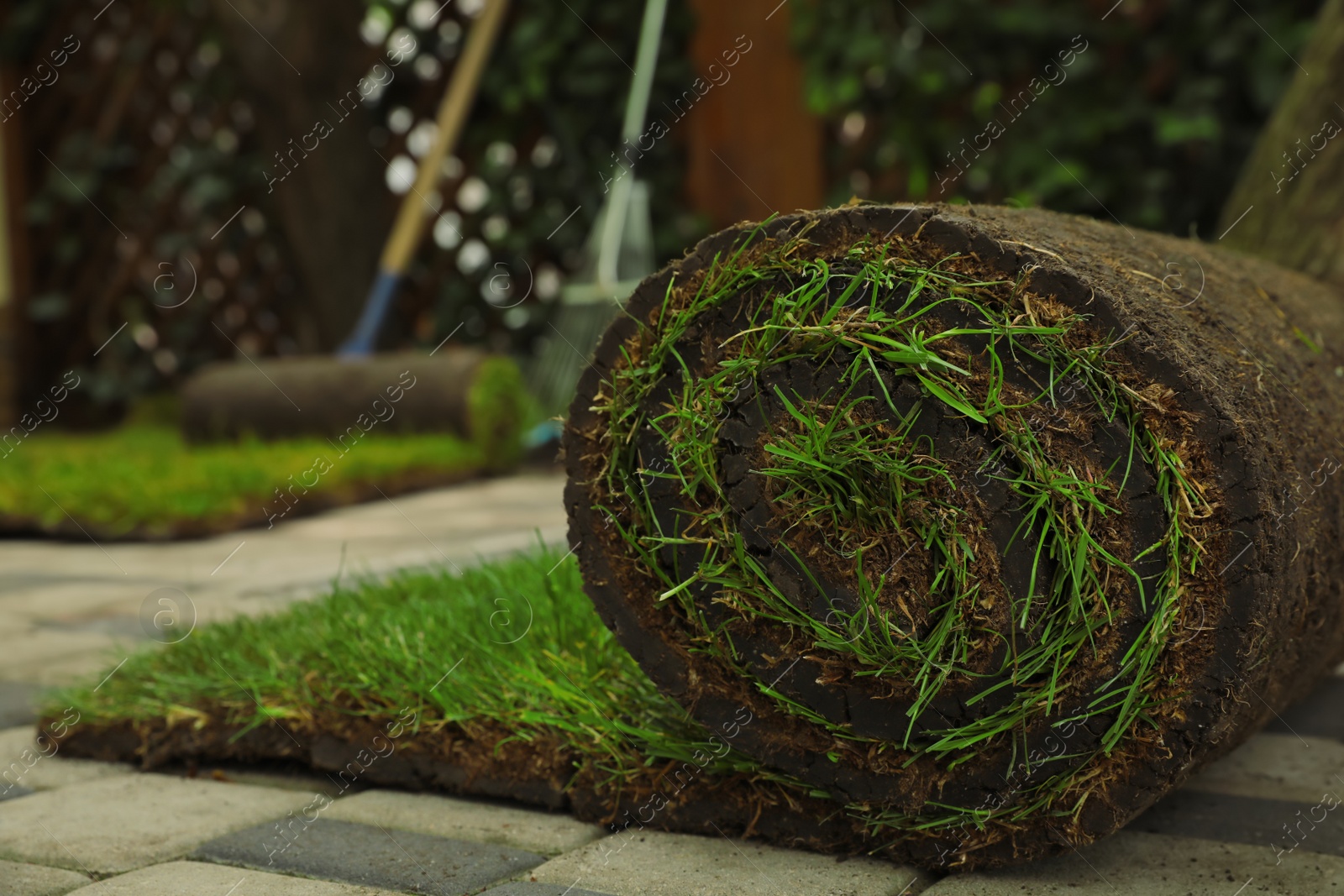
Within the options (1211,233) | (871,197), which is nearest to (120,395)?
(871,197)

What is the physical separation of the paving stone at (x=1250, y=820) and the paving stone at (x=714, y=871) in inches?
10.4

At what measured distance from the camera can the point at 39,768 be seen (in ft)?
4.58

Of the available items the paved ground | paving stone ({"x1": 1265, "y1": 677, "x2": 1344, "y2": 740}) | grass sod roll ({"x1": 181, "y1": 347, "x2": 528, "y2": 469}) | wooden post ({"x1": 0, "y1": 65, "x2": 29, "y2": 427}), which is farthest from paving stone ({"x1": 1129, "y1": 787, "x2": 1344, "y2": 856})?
wooden post ({"x1": 0, "y1": 65, "x2": 29, "y2": 427})

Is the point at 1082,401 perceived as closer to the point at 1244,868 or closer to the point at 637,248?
the point at 1244,868

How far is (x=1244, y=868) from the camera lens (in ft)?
3.29

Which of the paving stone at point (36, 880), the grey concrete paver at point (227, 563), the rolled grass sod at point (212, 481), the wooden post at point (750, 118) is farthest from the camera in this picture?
the wooden post at point (750, 118)

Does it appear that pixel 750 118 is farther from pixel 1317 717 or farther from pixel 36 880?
pixel 36 880

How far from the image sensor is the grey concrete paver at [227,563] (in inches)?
78.7

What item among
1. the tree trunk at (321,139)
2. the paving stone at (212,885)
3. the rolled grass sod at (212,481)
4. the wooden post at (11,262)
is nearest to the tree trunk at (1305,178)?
the paving stone at (212,885)

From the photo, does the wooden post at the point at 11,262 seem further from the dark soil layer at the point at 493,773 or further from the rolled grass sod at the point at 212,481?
the dark soil layer at the point at 493,773

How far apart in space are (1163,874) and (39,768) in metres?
1.18

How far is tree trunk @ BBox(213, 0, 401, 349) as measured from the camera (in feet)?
15.3

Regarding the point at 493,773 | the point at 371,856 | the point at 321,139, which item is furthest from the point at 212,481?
the point at 371,856

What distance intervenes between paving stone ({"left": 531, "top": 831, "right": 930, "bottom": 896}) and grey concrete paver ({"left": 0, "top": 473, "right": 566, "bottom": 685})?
0.83m
